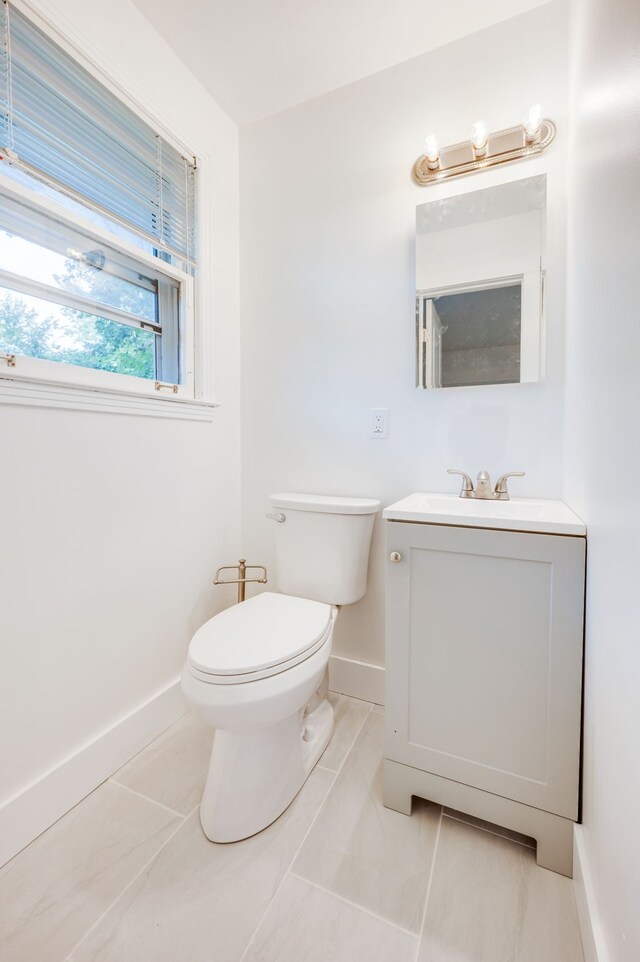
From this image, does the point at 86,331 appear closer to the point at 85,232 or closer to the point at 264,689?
the point at 85,232

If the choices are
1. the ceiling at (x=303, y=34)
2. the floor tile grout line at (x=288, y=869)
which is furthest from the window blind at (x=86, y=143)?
the floor tile grout line at (x=288, y=869)

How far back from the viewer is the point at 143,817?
42.4 inches

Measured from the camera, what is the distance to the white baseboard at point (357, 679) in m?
1.56

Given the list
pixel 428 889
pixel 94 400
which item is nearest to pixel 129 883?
pixel 428 889

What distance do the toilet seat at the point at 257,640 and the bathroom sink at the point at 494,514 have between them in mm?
404

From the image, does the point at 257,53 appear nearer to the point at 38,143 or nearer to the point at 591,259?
the point at 38,143

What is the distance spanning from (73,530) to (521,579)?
1.19 m

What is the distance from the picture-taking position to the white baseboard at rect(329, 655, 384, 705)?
1564 millimetres

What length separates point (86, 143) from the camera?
117 centimetres

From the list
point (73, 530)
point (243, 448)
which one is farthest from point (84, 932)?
point (243, 448)

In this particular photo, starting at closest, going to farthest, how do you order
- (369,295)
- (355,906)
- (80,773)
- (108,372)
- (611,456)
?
(611,456)
(355,906)
(80,773)
(108,372)
(369,295)

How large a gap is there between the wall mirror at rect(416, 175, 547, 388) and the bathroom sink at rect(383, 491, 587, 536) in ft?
1.33

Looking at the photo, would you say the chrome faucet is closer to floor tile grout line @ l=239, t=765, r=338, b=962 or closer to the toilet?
the toilet

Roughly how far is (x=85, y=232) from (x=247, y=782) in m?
1.62
